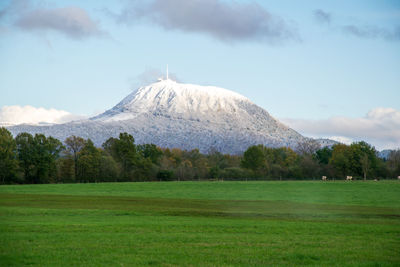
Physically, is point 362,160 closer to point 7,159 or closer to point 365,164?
point 365,164

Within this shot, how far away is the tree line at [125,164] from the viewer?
103m

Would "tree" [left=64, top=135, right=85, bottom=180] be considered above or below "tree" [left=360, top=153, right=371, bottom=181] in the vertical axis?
above

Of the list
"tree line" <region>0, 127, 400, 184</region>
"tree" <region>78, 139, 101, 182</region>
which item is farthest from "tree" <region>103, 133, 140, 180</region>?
"tree" <region>78, 139, 101, 182</region>

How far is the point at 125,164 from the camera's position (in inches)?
4828

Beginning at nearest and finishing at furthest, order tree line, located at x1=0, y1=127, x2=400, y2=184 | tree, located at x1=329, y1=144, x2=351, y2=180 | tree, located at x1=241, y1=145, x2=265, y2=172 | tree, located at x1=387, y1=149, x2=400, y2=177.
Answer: tree line, located at x1=0, y1=127, x2=400, y2=184 → tree, located at x1=329, y1=144, x2=351, y2=180 → tree, located at x1=387, y1=149, x2=400, y2=177 → tree, located at x1=241, y1=145, x2=265, y2=172

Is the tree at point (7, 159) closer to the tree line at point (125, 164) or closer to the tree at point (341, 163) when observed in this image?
the tree line at point (125, 164)

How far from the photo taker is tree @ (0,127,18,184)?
97875 millimetres

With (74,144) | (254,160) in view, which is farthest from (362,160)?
(74,144)

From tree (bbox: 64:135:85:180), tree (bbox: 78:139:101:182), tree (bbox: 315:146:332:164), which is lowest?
tree (bbox: 78:139:101:182)

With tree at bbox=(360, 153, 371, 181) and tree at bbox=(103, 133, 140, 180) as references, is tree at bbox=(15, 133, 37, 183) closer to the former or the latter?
tree at bbox=(103, 133, 140, 180)

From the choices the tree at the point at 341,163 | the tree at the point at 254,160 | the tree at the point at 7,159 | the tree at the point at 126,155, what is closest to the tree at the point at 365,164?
the tree at the point at 341,163

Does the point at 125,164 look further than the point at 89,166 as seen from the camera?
Yes

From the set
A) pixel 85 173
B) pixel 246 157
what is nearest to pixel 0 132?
pixel 85 173

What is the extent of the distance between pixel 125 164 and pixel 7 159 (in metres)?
31.5
